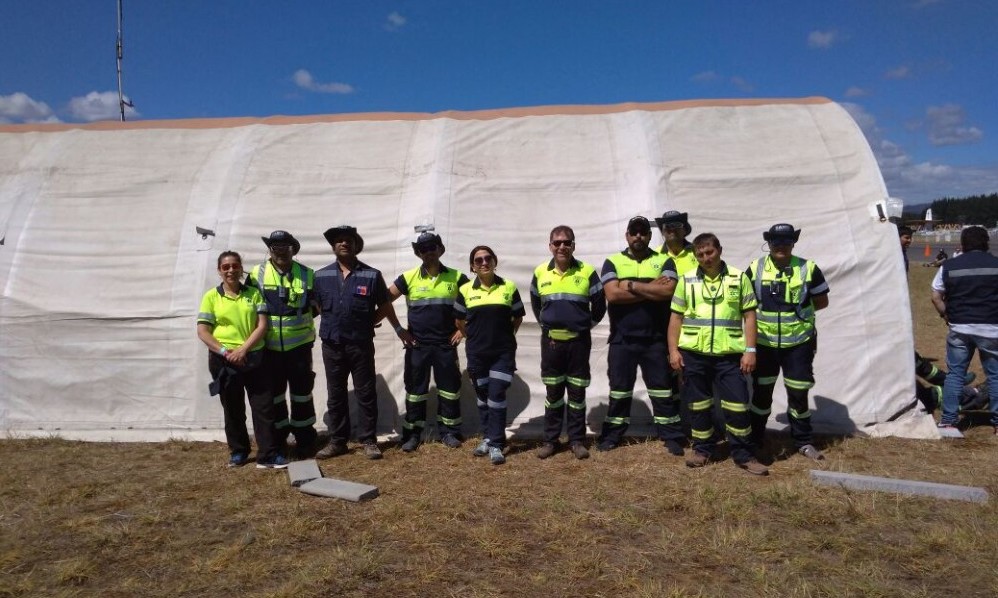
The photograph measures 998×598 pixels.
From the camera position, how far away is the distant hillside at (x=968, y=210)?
80.4m

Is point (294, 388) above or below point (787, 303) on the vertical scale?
below

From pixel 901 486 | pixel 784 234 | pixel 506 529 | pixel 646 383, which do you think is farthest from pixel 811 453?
pixel 506 529

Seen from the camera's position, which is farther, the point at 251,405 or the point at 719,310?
the point at 251,405

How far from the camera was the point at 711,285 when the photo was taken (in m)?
5.18

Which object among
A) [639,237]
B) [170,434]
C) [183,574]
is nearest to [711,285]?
[639,237]

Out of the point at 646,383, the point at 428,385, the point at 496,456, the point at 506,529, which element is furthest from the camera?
the point at 428,385

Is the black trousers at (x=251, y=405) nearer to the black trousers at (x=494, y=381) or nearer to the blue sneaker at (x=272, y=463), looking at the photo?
the blue sneaker at (x=272, y=463)

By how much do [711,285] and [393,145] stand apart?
Result: 4032 mm

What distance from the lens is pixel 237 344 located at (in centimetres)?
538

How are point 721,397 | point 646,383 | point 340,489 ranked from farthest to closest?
1. point 646,383
2. point 721,397
3. point 340,489

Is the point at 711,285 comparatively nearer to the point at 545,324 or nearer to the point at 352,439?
the point at 545,324

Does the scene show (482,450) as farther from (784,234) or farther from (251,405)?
(784,234)

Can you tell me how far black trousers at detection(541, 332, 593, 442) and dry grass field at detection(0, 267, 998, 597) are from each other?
298mm

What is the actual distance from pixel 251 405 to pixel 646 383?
10.8ft
